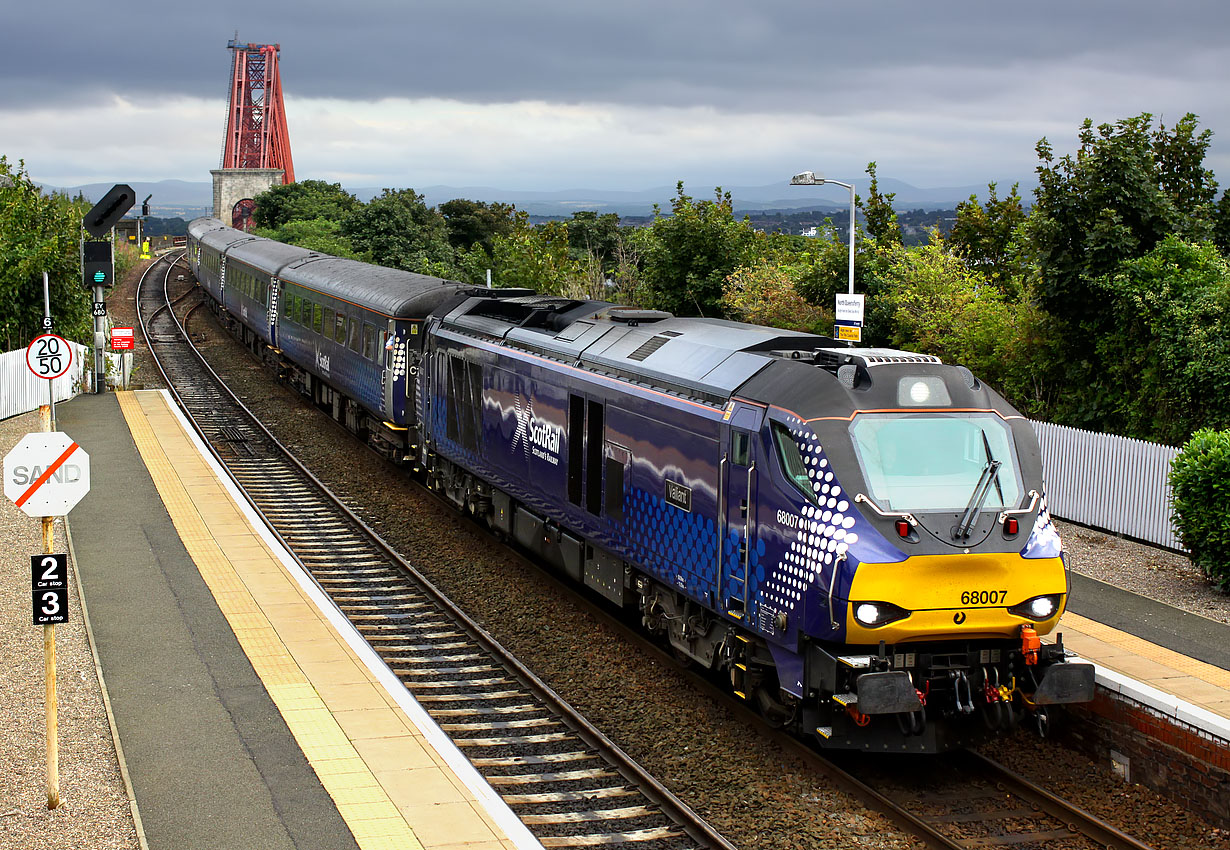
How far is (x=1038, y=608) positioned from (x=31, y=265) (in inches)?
1025

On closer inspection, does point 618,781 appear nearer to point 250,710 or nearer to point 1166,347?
point 250,710

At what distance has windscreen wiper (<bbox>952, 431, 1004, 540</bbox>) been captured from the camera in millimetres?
9383

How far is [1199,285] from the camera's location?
1969 cm

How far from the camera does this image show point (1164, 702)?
1013 centimetres

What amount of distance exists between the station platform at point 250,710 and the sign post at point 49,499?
901 millimetres

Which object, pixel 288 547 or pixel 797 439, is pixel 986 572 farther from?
pixel 288 547

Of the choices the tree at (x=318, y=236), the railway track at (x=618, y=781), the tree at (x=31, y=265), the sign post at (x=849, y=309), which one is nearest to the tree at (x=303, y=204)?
the tree at (x=318, y=236)

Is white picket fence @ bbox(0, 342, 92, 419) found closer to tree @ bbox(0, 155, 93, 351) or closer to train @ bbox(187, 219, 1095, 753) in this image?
tree @ bbox(0, 155, 93, 351)

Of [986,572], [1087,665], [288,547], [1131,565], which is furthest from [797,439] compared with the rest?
[288,547]

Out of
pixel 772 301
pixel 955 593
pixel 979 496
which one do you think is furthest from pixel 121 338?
pixel 955 593

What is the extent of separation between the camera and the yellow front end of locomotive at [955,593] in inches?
359

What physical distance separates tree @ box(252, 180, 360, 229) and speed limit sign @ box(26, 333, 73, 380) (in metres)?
68.7

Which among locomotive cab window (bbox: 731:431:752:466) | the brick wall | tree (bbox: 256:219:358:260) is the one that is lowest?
the brick wall

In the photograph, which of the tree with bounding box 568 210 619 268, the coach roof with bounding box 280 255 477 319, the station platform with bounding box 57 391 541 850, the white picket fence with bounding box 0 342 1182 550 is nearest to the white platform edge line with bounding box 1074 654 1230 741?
the station platform with bounding box 57 391 541 850
